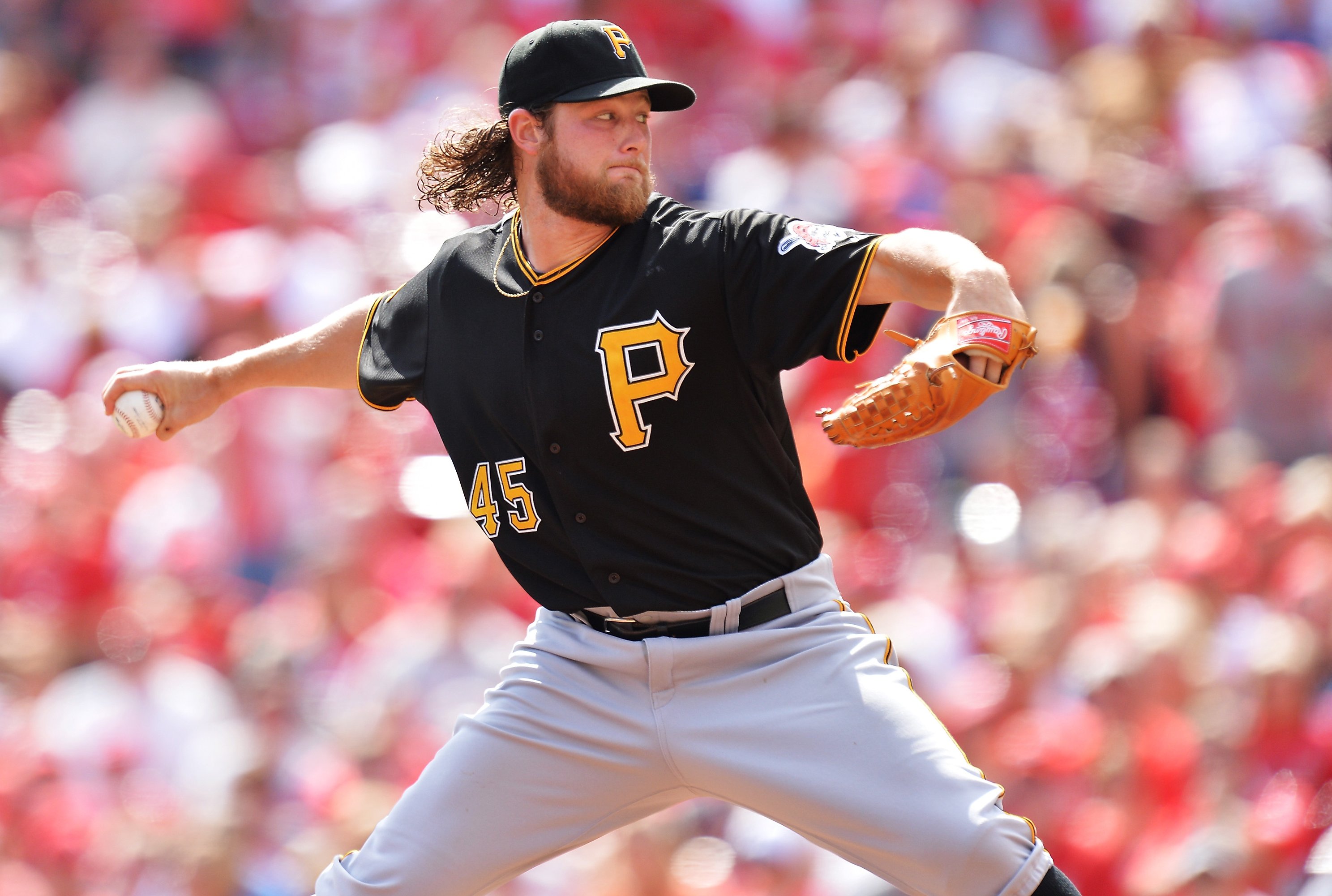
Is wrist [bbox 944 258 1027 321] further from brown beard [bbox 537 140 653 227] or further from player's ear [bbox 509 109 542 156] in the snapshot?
player's ear [bbox 509 109 542 156]

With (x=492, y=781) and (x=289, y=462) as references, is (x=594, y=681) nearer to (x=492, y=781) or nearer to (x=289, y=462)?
(x=492, y=781)

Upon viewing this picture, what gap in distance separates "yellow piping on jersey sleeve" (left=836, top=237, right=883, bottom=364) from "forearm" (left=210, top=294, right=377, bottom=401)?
3.77 ft

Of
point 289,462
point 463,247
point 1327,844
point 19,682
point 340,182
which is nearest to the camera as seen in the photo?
point 463,247

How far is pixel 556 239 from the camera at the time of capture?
3100mm

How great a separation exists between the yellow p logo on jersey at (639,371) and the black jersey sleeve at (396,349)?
50 centimetres

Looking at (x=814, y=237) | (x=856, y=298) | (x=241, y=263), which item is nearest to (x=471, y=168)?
(x=814, y=237)

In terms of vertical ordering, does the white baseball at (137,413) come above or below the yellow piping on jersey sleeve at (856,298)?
below

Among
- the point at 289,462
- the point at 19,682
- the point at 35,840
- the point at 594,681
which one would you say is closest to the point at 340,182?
the point at 289,462

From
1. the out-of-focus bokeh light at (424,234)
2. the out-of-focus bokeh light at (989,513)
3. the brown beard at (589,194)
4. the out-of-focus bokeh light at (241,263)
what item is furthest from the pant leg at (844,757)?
the out-of-focus bokeh light at (241,263)

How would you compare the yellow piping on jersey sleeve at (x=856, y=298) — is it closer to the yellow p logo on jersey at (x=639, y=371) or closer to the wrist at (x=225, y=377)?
the yellow p logo on jersey at (x=639, y=371)

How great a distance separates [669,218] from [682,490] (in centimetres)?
56

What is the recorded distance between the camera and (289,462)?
6.50 m

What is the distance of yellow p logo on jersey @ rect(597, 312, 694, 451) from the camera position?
2.88 m

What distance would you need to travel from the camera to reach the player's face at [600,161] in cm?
303
